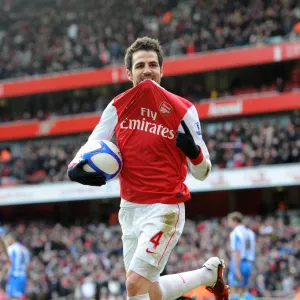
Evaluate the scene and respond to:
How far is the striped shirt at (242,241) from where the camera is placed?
40.8 ft

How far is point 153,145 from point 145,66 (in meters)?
0.62

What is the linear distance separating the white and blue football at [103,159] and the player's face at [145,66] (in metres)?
0.58

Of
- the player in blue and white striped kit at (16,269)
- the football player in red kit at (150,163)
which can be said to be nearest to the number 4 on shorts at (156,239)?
the football player in red kit at (150,163)

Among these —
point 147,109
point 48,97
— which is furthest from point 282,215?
point 147,109

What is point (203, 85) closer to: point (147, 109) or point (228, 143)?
point (228, 143)

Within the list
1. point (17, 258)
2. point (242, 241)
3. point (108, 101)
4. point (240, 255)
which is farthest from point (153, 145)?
point (108, 101)

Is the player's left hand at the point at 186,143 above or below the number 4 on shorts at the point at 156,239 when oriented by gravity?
above

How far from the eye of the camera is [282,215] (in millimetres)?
22594

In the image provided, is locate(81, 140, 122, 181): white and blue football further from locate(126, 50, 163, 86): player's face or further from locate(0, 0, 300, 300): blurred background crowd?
locate(0, 0, 300, 300): blurred background crowd

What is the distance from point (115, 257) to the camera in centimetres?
2202

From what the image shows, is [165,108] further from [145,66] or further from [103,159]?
[103,159]

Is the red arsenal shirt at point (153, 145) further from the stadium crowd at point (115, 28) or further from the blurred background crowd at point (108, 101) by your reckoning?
the stadium crowd at point (115, 28)

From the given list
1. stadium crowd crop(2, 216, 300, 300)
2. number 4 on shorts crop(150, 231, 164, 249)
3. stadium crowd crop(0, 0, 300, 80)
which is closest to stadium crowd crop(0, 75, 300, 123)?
stadium crowd crop(0, 0, 300, 80)

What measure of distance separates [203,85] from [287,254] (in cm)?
1278
